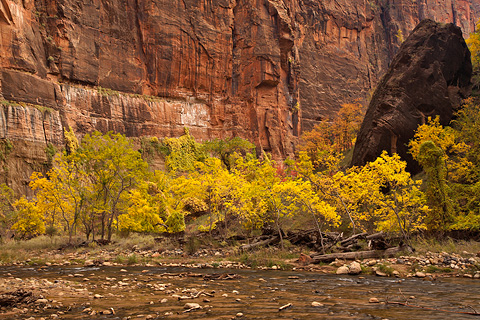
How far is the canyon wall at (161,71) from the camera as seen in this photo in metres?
43.9

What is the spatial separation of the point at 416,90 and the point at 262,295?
97.6 ft

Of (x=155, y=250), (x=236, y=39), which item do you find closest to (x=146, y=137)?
(x=236, y=39)

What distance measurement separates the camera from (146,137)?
56312 millimetres

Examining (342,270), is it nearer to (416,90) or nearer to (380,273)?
(380,273)

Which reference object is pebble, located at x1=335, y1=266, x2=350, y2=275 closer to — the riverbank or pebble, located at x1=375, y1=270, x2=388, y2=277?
the riverbank

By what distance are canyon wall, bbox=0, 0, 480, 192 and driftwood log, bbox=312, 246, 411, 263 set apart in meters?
37.0

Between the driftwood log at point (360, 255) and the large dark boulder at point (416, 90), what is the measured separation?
1644 cm

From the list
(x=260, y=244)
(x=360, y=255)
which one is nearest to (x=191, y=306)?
(x=360, y=255)

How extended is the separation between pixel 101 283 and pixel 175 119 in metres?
48.8

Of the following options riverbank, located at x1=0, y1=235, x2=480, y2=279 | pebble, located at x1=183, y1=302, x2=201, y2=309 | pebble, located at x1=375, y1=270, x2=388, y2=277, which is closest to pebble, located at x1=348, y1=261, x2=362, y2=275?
riverbank, located at x1=0, y1=235, x2=480, y2=279

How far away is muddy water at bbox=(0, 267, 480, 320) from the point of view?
28.0 feet

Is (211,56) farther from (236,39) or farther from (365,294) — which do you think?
(365,294)

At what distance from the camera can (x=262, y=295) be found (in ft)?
36.1

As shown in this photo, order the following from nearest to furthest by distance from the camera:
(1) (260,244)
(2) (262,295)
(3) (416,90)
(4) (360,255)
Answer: (2) (262,295) < (4) (360,255) < (1) (260,244) < (3) (416,90)
